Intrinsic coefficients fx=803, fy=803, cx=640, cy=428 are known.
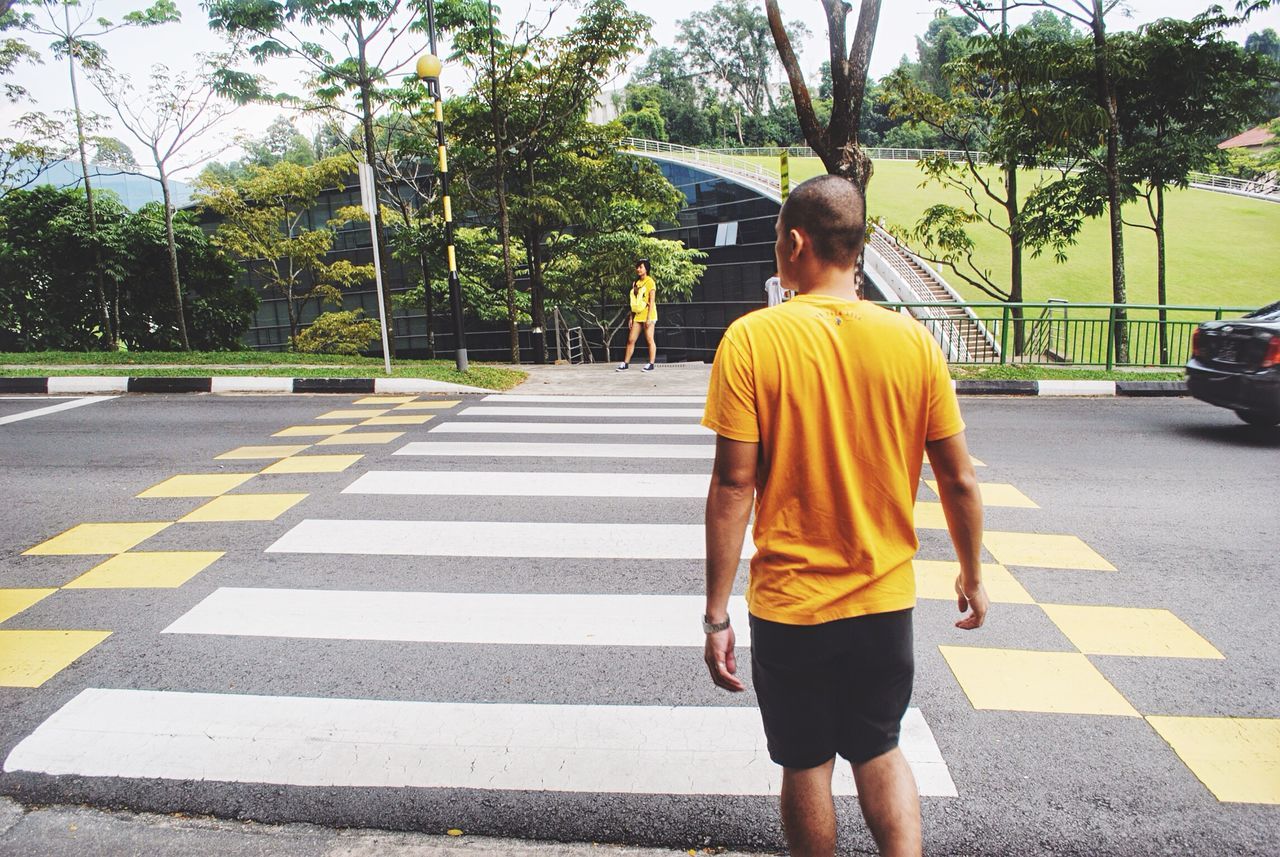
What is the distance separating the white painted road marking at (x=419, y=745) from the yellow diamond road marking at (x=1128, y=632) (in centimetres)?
126

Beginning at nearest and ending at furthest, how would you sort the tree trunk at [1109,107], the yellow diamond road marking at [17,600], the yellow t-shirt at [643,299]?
the yellow diamond road marking at [17,600] < the yellow t-shirt at [643,299] < the tree trunk at [1109,107]

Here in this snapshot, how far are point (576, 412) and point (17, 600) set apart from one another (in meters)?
5.99

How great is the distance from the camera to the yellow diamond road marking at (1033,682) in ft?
10.5

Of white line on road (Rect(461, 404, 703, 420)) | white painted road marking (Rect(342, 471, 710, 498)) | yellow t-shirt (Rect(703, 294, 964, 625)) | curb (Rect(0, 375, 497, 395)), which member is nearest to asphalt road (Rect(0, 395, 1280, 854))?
white painted road marking (Rect(342, 471, 710, 498))

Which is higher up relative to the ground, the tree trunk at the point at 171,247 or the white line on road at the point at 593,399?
the tree trunk at the point at 171,247

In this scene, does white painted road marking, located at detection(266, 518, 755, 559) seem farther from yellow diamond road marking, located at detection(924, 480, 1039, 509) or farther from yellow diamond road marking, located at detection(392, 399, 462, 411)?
yellow diamond road marking, located at detection(392, 399, 462, 411)

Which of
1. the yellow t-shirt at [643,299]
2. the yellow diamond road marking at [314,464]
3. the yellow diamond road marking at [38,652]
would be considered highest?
the yellow t-shirt at [643,299]

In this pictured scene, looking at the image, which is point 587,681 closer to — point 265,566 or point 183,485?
point 265,566

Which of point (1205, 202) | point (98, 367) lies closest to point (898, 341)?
point (98, 367)

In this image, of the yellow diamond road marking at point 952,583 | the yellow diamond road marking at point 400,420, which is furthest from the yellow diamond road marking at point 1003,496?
the yellow diamond road marking at point 400,420

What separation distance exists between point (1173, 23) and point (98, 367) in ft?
68.1

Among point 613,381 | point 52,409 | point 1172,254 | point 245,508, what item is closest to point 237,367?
point 52,409

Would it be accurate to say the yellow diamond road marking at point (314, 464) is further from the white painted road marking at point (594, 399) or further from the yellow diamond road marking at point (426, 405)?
the white painted road marking at point (594, 399)

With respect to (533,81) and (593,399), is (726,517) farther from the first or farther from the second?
(533,81)
